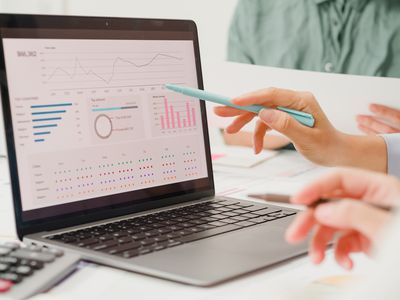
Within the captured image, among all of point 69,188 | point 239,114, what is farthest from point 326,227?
point 239,114

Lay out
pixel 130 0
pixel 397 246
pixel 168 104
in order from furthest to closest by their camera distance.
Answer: pixel 130 0, pixel 168 104, pixel 397 246

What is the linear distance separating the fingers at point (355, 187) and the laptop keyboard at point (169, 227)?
221 millimetres

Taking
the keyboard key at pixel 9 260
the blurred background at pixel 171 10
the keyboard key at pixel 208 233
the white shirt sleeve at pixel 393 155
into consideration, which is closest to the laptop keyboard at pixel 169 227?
the keyboard key at pixel 208 233

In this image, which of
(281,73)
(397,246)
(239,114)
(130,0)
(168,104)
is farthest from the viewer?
(130,0)

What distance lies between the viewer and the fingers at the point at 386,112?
4.48 ft

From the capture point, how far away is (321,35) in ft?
6.37

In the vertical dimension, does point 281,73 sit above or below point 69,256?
above

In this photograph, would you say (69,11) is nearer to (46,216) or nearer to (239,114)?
(239,114)

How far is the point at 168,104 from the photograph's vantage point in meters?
0.95

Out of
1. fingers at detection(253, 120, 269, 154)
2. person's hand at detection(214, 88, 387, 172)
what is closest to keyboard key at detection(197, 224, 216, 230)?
person's hand at detection(214, 88, 387, 172)

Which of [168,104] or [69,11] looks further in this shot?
[69,11]

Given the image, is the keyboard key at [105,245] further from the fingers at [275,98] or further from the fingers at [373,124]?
the fingers at [373,124]

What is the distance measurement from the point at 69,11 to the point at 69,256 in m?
2.15

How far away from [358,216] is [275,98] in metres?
0.48
